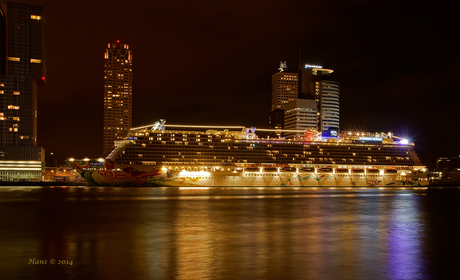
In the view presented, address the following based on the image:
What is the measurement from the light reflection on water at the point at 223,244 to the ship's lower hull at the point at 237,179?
36590 millimetres

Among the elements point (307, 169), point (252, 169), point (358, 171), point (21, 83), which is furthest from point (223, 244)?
point (21, 83)

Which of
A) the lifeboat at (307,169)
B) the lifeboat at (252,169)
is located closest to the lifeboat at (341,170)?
the lifeboat at (307,169)

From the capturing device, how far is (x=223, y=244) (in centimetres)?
1938

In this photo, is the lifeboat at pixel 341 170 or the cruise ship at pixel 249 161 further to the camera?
the lifeboat at pixel 341 170

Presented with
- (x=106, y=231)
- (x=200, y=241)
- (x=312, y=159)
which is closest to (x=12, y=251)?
(x=106, y=231)

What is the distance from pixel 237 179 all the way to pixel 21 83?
4482 inches

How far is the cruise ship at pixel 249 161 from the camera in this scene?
7131 centimetres

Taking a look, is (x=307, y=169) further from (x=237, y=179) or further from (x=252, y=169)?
(x=237, y=179)

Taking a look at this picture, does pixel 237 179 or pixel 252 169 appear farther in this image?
pixel 252 169

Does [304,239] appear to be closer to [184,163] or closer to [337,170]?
[184,163]

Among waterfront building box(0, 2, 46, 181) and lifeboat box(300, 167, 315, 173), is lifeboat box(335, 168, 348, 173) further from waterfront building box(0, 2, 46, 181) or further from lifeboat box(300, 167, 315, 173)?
waterfront building box(0, 2, 46, 181)

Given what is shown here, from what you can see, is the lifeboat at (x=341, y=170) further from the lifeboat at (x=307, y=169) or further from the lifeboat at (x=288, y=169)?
the lifeboat at (x=288, y=169)

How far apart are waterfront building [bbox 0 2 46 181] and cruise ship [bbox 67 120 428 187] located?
249ft

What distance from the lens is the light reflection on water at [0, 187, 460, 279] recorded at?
1432cm
